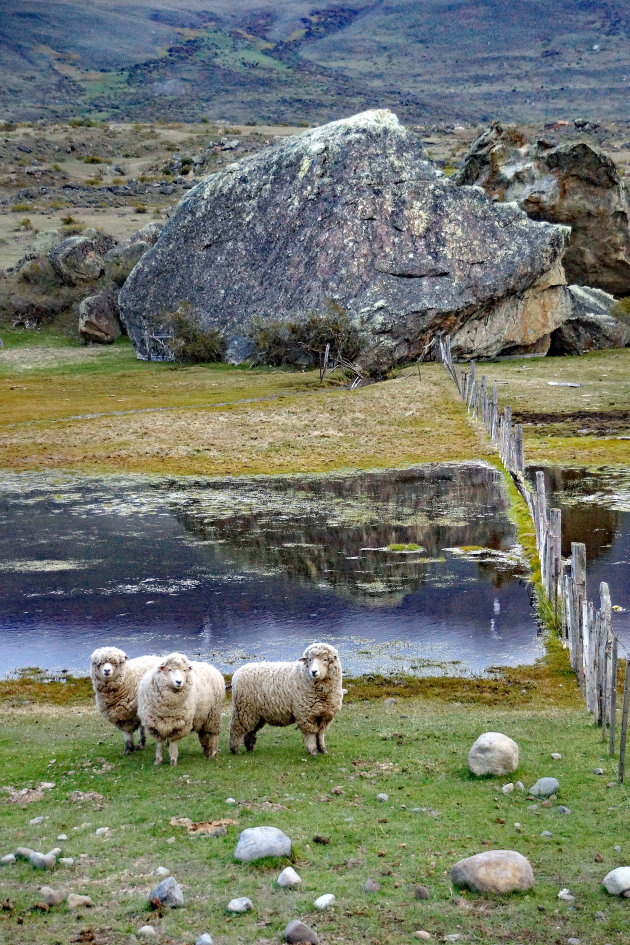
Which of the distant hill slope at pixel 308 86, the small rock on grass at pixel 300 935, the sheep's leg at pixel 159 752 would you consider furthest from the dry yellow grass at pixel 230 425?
the distant hill slope at pixel 308 86

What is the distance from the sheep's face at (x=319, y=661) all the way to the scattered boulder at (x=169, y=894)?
12.1 feet

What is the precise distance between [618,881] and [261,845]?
267 centimetres

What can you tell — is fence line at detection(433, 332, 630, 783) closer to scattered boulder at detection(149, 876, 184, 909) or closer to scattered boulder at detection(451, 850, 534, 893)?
scattered boulder at detection(451, 850, 534, 893)

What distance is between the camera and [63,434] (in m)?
36.8

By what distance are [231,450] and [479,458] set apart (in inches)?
314

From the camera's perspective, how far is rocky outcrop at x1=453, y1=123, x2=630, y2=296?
58.0 m

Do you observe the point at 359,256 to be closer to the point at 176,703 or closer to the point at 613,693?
the point at 176,703

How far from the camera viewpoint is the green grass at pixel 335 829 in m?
7.20

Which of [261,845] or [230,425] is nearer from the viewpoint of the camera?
[261,845]

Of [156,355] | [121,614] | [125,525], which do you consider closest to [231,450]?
[125,525]

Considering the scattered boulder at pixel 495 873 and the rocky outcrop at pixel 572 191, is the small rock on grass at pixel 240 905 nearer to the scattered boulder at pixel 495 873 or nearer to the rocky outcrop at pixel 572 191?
the scattered boulder at pixel 495 873

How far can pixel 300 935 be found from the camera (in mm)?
6891

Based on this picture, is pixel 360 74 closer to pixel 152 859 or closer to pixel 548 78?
pixel 548 78

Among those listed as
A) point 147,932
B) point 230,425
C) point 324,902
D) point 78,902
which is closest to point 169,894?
point 147,932
